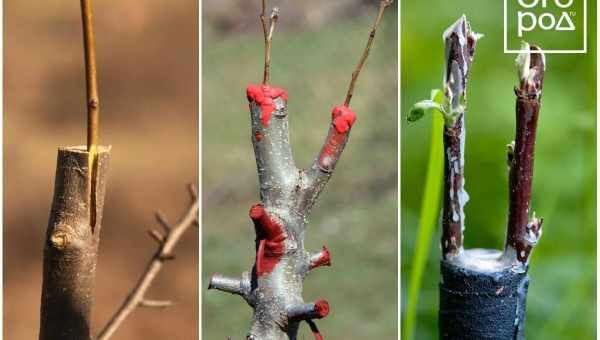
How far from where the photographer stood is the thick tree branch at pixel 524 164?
832mm

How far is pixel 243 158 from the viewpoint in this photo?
1.01 metres

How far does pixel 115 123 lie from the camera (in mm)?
1020

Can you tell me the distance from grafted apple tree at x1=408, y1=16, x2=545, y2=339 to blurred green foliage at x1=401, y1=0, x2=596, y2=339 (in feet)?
0.31

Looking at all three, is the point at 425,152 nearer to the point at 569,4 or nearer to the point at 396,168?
the point at 396,168

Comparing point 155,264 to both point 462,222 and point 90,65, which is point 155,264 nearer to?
point 90,65

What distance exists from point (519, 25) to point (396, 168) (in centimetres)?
20

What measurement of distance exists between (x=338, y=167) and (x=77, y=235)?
38 cm

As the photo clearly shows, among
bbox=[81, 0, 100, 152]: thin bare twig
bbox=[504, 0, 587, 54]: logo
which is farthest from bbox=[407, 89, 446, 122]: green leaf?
bbox=[81, 0, 100, 152]: thin bare twig

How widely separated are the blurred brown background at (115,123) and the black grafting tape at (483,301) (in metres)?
0.30

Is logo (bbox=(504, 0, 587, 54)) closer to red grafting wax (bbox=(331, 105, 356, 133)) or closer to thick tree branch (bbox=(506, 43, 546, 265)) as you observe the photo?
thick tree branch (bbox=(506, 43, 546, 265))

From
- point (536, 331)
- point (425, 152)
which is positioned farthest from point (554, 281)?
point (425, 152)

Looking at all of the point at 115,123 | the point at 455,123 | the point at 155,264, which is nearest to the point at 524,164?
the point at 455,123

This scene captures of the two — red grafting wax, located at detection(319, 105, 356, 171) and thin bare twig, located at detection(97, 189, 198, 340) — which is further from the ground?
red grafting wax, located at detection(319, 105, 356, 171)

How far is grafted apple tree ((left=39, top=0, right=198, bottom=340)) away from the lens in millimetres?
710
